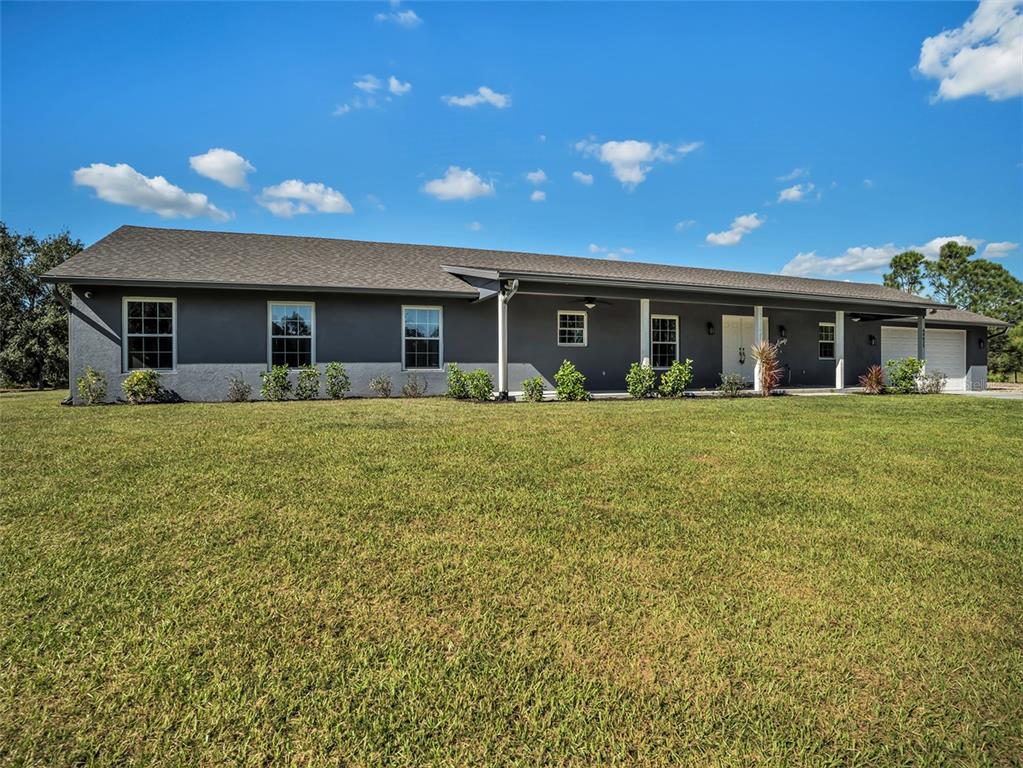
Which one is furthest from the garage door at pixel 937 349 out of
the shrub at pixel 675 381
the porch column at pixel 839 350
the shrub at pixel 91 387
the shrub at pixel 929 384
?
the shrub at pixel 91 387

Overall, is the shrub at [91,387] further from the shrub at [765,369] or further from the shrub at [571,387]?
the shrub at [765,369]

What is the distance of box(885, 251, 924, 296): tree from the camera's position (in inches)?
1524

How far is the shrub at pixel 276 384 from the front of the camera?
1197 centimetres

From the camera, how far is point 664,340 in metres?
16.1

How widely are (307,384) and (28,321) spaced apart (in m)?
18.5

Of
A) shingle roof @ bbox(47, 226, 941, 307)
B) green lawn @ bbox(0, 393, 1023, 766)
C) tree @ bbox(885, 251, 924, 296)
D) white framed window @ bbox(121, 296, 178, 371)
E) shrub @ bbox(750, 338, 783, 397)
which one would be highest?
tree @ bbox(885, 251, 924, 296)

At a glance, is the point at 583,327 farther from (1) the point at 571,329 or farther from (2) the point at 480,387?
(2) the point at 480,387

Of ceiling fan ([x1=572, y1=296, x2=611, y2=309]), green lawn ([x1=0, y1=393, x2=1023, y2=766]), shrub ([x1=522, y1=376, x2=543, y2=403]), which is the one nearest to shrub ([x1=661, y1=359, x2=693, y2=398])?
ceiling fan ([x1=572, y1=296, x2=611, y2=309])

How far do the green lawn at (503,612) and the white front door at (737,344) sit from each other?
11.7m

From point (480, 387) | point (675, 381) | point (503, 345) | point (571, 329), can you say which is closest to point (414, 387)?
point (480, 387)

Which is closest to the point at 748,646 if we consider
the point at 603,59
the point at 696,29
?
the point at 696,29

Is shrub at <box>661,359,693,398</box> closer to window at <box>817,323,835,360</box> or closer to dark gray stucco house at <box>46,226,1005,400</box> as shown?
dark gray stucco house at <box>46,226,1005,400</box>

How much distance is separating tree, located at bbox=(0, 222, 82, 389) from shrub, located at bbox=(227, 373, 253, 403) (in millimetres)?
15165

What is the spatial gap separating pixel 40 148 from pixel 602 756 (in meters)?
24.0
